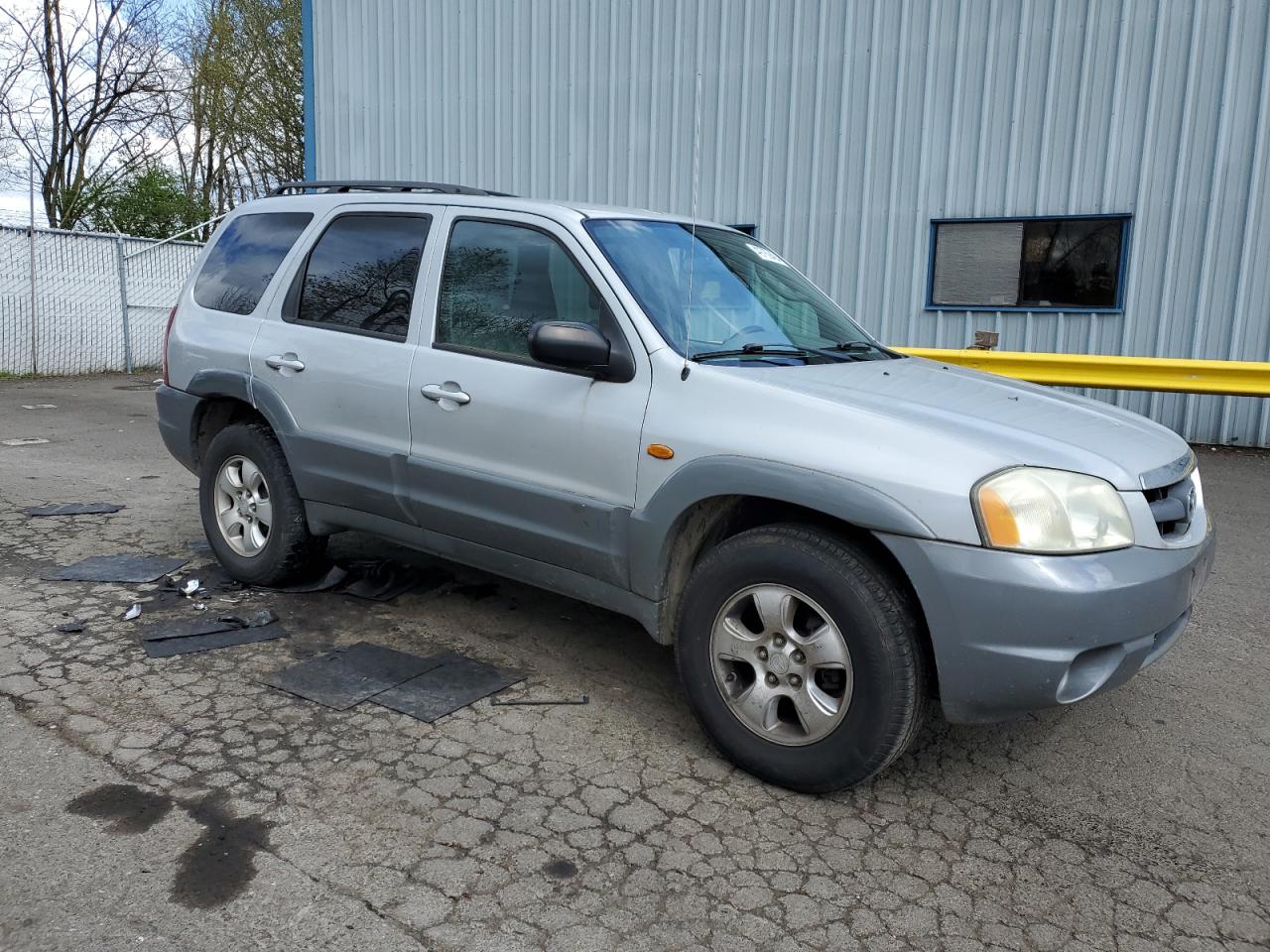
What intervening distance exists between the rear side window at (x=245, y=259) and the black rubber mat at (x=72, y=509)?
87.7 inches

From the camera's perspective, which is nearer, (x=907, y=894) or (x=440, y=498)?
(x=907, y=894)

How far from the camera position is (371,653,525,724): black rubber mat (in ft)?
12.1

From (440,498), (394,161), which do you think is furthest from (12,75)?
(440,498)

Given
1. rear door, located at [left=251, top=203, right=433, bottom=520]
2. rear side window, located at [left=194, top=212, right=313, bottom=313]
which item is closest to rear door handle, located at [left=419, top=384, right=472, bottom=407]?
rear door, located at [left=251, top=203, right=433, bottom=520]

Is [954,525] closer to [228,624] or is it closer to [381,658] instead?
[381,658]

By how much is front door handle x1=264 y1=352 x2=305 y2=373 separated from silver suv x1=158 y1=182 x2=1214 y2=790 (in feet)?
0.07

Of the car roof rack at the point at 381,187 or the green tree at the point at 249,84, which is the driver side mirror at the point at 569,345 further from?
the green tree at the point at 249,84

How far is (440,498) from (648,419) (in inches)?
43.3

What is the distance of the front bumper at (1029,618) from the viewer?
2740 millimetres

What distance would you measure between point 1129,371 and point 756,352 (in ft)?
19.6

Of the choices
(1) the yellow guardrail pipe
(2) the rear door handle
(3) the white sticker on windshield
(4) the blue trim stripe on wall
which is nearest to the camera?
(2) the rear door handle

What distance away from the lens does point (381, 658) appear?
4.14 m

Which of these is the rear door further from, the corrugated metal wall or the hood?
the corrugated metal wall

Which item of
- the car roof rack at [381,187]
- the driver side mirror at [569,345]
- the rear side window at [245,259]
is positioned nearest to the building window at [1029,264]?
the car roof rack at [381,187]
